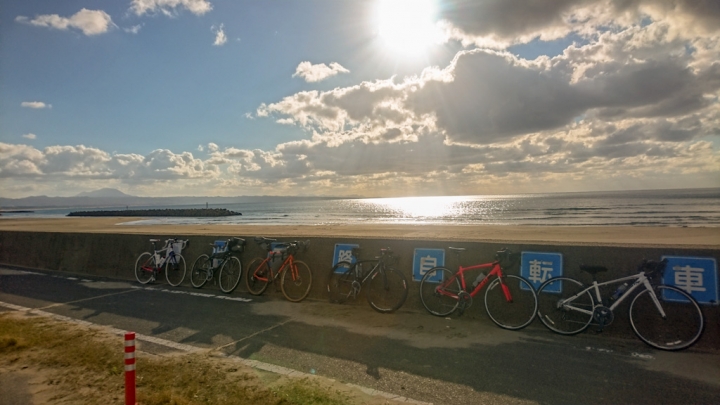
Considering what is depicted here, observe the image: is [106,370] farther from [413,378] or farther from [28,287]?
[28,287]

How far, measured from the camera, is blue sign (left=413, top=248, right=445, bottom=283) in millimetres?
7984

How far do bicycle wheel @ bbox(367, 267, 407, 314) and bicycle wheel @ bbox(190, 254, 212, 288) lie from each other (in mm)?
4749

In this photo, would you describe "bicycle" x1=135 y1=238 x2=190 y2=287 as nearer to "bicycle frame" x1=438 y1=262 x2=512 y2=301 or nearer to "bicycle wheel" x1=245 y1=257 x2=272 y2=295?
"bicycle wheel" x1=245 y1=257 x2=272 y2=295

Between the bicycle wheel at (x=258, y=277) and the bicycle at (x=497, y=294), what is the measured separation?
4121 millimetres

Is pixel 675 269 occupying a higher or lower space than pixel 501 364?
higher

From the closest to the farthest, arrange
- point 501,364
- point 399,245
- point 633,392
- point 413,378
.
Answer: point 633,392, point 413,378, point 501,364, point 399,245

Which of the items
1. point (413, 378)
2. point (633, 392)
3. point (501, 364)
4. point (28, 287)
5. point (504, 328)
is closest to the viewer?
point (633, 392)

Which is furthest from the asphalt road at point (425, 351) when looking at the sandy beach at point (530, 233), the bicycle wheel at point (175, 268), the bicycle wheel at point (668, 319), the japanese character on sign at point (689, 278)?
the sandy beach at point (530, 233)

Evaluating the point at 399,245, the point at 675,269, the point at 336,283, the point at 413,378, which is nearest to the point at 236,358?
the point at 413,378

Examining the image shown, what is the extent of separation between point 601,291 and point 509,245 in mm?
1655

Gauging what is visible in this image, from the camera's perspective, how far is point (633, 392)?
14.6 ft

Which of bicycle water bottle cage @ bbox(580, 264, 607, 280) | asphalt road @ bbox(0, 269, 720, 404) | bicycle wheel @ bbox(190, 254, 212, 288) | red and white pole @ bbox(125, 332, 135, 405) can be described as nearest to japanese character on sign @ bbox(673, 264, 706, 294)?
asphalt road @ bbox(0, 269, 720, 404)

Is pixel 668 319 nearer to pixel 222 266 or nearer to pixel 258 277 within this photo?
pixel 258 277

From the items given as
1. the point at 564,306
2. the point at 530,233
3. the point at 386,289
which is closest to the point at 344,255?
the point at 386,289
